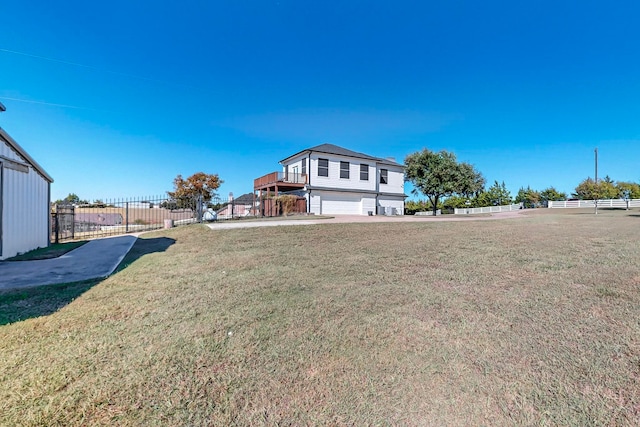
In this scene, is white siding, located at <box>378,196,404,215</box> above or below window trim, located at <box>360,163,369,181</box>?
below

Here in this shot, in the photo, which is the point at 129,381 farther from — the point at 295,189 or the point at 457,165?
the point at 457,165

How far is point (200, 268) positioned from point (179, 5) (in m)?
10.6

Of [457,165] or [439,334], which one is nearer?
[439,334]

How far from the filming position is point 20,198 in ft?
26.5

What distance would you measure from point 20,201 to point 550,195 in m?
53.7

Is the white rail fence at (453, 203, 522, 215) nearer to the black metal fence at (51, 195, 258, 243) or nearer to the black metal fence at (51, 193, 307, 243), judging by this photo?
the black metal fence at (51, 193, 307, 243)

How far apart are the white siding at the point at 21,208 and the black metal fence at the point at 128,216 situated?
2124 millimetres

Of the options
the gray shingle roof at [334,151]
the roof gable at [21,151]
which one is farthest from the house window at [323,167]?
the roof gable at [21,151]

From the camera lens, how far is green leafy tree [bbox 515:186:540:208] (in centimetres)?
4212

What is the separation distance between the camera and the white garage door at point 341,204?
2426cm

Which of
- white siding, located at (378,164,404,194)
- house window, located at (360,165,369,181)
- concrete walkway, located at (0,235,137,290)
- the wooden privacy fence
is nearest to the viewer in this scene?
concrete walkway, located at (0,235,137,290)

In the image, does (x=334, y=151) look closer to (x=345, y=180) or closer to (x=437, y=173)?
(x=345, y=180)

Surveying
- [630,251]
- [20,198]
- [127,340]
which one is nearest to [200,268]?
[127,340]

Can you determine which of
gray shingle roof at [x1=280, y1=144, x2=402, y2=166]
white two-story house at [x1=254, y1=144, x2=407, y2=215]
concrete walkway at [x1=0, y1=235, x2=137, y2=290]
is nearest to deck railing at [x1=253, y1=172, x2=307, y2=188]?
white two-story house at [x1=254, y1=144, x2=407, y2=215]
